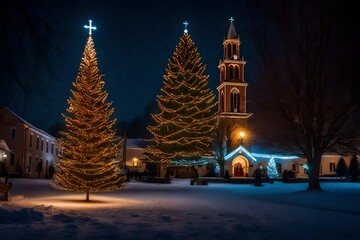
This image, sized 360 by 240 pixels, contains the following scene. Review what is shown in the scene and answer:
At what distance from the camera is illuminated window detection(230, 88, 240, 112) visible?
6544 centimetres

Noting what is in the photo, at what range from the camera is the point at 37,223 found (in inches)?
509

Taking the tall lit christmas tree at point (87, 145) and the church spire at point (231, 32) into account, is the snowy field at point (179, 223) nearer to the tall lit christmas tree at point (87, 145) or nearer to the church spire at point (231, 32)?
the tall lit christmas tree at point (87, 145)

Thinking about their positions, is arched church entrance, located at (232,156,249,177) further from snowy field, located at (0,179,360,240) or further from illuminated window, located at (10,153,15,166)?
snowy field, located at (0,179,360,240)

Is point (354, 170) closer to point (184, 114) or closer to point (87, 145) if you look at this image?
point (184, 114)

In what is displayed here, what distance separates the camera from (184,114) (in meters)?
52.8

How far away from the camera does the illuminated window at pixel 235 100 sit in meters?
65.4

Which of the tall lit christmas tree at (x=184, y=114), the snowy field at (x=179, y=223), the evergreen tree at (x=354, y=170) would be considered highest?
the tall lit christmas tree at (x=184, y=114)

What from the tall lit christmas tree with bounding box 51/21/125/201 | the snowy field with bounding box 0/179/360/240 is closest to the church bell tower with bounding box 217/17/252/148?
the tall lit christmas tree with bounding box 51/21/125/201

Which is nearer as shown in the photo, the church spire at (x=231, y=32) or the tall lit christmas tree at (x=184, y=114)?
the tall lit christmas tree at (x=184, y=114)

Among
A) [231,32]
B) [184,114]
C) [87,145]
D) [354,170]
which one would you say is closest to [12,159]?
[184,114]

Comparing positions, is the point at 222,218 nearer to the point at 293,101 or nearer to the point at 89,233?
the point at 89,233

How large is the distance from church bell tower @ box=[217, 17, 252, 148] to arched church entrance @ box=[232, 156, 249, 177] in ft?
7.77

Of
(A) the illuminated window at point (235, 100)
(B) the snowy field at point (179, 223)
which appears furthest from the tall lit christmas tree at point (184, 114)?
(B) the snowy field at point (179, 223)

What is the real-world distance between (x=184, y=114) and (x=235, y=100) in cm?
1501
